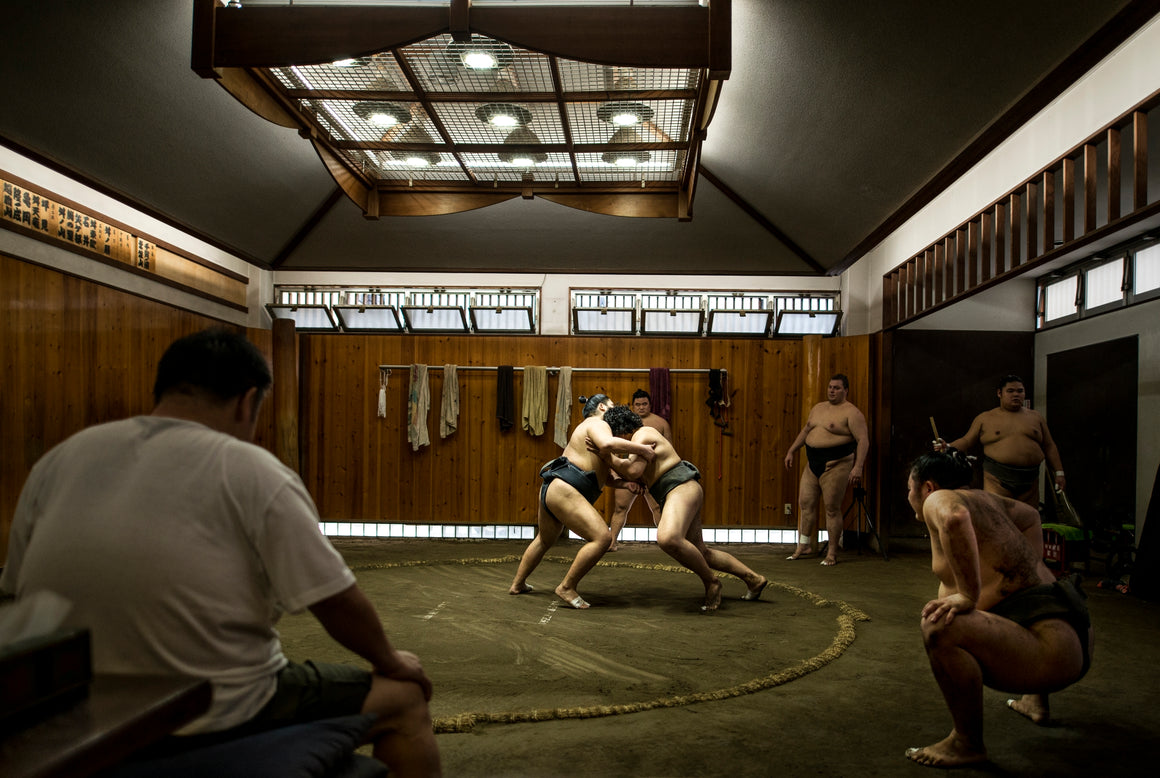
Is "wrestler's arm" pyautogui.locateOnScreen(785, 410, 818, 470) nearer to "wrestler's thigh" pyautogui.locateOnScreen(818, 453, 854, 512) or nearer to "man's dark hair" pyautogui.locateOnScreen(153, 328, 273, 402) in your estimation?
"wrestler's thigh" pyautogui.locateOnScreen(818, 453, 854, 512)

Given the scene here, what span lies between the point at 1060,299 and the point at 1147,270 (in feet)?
3.97

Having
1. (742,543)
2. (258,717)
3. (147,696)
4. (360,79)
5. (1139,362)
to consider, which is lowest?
(742,543)

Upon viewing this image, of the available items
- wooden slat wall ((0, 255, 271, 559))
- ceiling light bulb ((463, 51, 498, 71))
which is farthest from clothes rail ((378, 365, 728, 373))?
ceiling light bulb ((463, 51, 498, 71))

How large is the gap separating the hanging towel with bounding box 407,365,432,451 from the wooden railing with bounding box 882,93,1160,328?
4.23 metres

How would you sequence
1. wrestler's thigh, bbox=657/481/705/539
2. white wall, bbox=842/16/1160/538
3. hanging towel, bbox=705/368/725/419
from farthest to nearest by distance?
hanging towel, bbox=705/368/725/419, wrestler's thigh, bbox=657/481/705/539, white wall, bbox=842/16/1160/538

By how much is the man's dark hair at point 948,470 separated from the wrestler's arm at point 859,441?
12.4ft

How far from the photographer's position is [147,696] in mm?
1068

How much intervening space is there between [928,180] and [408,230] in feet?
14.9

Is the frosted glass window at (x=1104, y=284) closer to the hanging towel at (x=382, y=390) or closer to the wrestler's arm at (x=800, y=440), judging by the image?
the wrestler's arm at (x=800, y=440)

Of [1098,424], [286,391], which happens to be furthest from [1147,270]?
[286,391]

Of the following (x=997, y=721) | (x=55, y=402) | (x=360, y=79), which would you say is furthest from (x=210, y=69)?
(x=997, y=721)

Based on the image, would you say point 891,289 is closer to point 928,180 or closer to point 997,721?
point 928,180

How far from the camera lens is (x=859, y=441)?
6.34 metres

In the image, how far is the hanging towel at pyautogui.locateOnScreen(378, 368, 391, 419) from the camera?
776 cm
